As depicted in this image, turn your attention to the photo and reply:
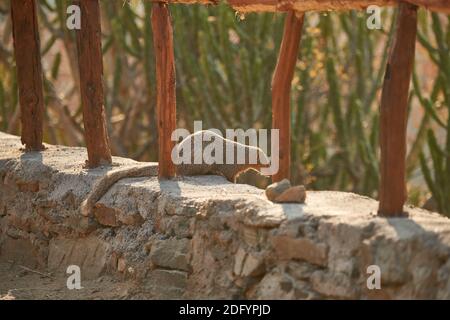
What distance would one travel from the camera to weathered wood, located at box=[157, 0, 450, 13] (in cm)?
521

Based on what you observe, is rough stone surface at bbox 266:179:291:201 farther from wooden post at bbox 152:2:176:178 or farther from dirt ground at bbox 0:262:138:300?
wooden post at bbox 152:2:176:178

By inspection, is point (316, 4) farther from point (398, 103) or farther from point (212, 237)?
point (212, 237)

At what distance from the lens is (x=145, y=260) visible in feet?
21.0

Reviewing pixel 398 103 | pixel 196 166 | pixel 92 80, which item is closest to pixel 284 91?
pixel 196 166

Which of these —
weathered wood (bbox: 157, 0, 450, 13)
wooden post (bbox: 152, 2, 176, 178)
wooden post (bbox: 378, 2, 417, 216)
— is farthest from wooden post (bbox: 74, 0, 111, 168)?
wooden post (bbox: 378, 2, 417, 216)

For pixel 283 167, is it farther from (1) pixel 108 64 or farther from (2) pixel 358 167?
(1) pixel 108 64

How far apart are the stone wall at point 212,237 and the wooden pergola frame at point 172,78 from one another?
0.75 feet

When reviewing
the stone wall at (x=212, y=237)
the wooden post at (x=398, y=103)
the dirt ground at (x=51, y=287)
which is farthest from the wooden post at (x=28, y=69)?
the wooden post at (x=398, y=103)

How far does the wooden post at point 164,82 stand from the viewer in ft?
23.1

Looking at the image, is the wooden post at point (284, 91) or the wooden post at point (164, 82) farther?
→ the wooden post at point (164, 82)

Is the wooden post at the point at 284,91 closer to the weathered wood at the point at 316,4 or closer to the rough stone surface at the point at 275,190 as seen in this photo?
the weathered wood at the point at 316,4

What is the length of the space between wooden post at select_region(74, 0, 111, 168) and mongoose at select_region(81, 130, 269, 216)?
0.60 m

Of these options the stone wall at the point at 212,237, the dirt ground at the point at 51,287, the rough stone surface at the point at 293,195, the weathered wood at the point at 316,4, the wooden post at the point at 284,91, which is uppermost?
the weathered wood at the point at 316,4
